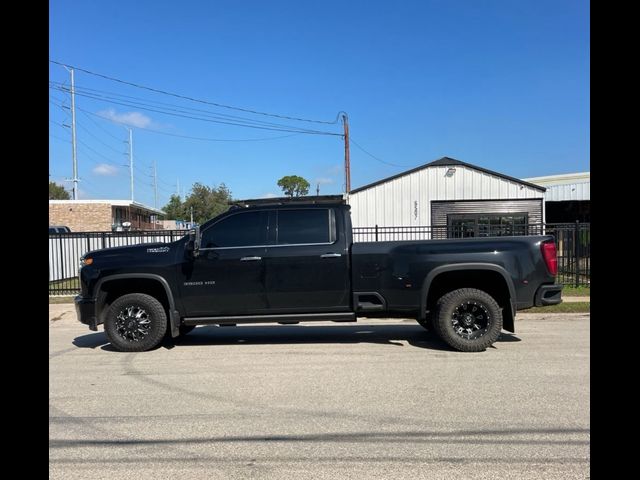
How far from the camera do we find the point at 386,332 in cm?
859

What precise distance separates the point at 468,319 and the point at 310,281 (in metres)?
2.27

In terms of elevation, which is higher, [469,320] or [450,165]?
[450,165]

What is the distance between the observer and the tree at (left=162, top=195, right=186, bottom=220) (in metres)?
81.9

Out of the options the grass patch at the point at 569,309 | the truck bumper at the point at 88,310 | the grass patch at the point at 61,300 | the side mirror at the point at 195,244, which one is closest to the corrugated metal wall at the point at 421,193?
the grass patch at the point at 569,309

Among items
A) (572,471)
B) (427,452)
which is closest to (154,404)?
(427,452)

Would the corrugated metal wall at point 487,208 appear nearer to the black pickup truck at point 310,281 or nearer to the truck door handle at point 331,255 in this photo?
the black pickup truck at point 310,281

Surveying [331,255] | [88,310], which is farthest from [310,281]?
[88,310]

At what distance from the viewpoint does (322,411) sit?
15.0 ft

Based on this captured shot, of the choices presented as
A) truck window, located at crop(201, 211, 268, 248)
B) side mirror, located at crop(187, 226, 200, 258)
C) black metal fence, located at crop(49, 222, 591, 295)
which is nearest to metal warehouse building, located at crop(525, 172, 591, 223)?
black metal fence, located at crop(49, 222, 591, 295)

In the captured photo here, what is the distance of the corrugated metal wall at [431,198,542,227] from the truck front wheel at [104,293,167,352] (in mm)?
17394

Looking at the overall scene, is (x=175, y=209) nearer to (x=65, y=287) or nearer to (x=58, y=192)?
(x=58, y=192)

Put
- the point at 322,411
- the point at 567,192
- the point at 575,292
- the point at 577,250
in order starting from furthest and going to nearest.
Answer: the point at 567,192 < the point at 577,250 < the point at 575,292 < the point at 322,411

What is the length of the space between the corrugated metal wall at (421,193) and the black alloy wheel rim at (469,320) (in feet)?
51.8

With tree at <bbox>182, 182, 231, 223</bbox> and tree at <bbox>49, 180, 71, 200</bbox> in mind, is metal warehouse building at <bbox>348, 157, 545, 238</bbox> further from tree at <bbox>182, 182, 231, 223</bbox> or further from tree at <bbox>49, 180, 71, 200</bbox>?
tree at <bbox>49, 180, 71, 200</bbox>
